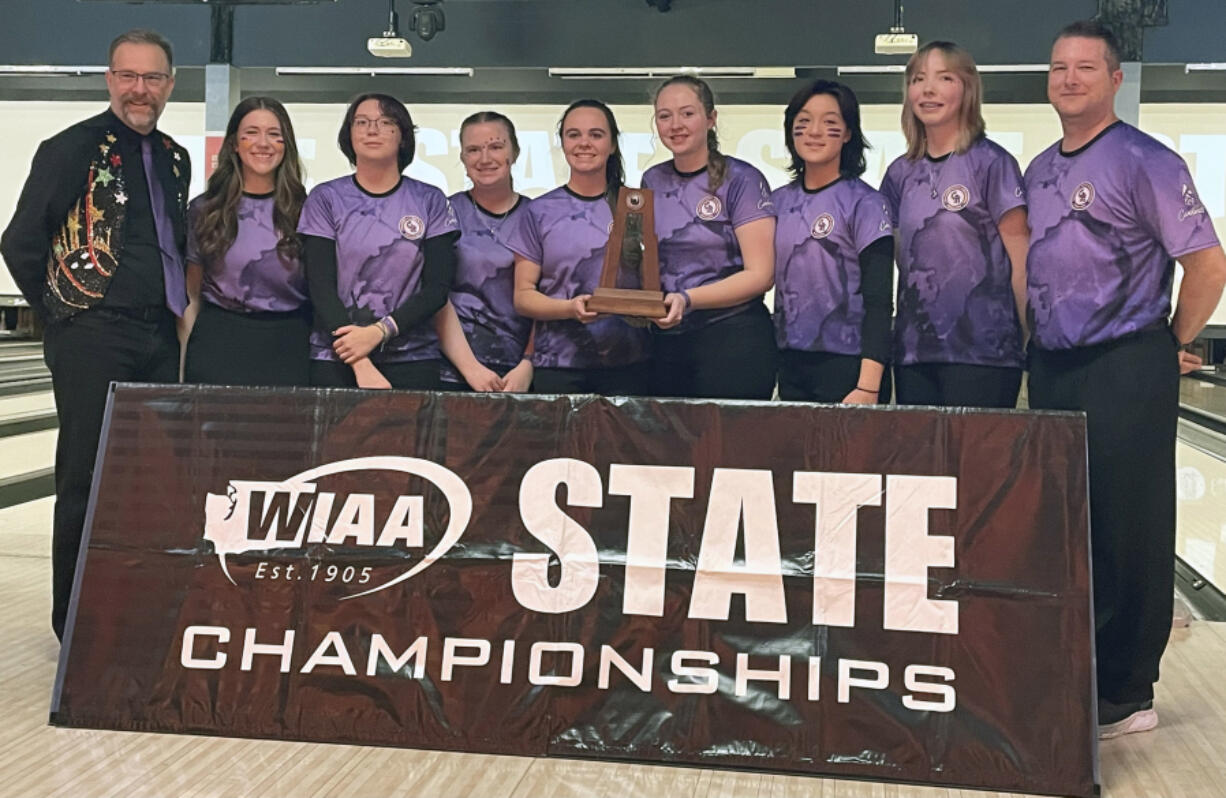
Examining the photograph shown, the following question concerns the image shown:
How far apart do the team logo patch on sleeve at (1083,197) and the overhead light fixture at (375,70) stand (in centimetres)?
721

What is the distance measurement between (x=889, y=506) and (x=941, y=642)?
0.88ft

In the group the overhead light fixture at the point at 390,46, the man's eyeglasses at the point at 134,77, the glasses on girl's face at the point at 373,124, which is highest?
the overhead light fixture at the point at 390,46

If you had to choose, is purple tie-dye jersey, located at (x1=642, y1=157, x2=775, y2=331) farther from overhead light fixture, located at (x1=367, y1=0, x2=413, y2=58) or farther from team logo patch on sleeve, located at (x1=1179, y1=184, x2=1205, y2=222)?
overhead light fixture, located at (x1=367, y1=0, x2=413, y2=58)

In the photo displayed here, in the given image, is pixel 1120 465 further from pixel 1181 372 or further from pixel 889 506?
pixel 889 506

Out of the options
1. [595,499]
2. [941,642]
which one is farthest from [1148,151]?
[595,499]

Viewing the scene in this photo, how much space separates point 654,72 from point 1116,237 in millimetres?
6735

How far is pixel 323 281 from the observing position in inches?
112

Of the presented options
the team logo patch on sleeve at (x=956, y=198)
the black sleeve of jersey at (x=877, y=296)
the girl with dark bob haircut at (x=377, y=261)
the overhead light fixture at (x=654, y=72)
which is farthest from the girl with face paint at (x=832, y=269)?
the overhead light fixture at (x=654, y=72)

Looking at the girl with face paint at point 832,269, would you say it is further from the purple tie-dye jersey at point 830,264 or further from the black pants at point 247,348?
the black pants at point 247,348

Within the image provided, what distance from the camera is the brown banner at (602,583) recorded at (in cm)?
220

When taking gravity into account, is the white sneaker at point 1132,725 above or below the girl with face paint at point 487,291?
below

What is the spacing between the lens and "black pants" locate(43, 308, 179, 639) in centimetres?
279

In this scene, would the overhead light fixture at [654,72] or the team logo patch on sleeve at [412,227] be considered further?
the overhead light fixture at [654,72]

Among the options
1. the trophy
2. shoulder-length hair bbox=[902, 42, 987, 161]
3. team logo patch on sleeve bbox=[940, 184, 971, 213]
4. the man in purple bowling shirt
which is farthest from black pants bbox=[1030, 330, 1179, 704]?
the trophy
